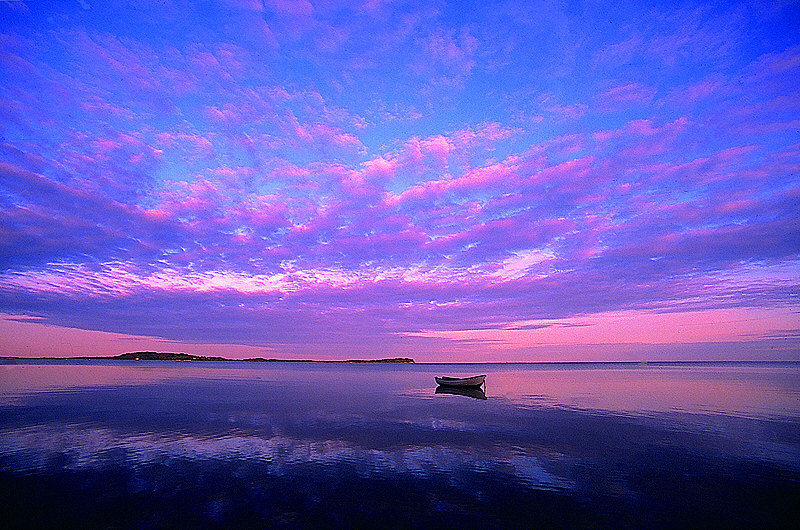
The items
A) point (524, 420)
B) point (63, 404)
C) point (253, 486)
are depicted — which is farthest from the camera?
point (63, 404)

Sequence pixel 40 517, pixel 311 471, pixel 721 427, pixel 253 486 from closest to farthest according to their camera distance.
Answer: pixel 40 517 < pixel 253 486 < pixel 311 471 < pixel 721 427

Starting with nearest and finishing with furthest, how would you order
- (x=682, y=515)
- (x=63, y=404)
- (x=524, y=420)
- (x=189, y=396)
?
(x=682, y=515) < (x=524, y=420) < (x=63, y=404) < (x=189, y=396)

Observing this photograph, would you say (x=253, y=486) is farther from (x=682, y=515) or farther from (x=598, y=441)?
(x=598, y=441)

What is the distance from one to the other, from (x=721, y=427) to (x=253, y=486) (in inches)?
1302

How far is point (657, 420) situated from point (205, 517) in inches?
1381

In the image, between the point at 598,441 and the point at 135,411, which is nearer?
the point at 598,441

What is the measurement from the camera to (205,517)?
531 inches

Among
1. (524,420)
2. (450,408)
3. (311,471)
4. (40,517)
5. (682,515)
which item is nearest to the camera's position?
(40,517)

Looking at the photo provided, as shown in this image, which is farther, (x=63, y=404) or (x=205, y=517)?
(x=63, y=404)

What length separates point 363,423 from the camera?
3231cm

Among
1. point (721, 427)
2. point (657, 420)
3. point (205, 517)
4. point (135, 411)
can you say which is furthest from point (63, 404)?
point (721, 427)

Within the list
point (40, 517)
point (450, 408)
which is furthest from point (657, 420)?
point (40, 517)

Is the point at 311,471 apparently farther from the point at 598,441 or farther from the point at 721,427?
the point at 721,427

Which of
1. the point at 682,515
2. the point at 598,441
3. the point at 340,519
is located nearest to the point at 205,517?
the point at 340,519
